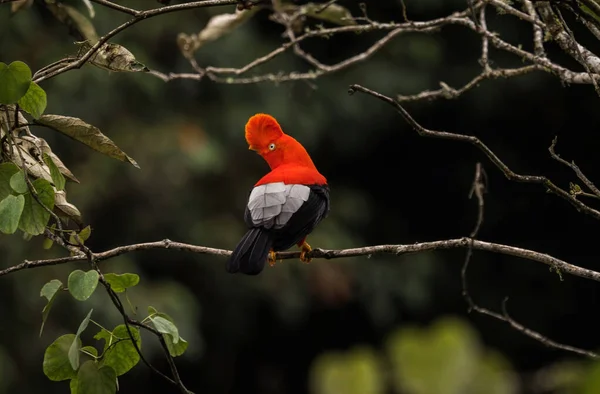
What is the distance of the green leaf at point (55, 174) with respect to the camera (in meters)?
1.81

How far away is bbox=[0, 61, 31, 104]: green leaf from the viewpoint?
165 centimetres

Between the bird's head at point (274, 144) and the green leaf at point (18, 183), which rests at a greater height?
the green leaf at point (18, 183)

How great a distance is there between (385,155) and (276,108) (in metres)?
2.13

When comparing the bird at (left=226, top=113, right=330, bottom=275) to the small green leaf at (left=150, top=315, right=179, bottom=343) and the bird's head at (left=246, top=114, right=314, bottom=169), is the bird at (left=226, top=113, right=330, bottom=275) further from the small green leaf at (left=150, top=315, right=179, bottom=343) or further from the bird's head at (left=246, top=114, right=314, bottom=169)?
the small green leaf at (left=150, top=315, right=179, bottom=343)

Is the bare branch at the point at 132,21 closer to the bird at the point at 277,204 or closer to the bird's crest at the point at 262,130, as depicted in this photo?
the bird at the point at 277,204

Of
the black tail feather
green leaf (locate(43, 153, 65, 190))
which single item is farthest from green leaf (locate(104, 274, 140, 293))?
the black tail feather

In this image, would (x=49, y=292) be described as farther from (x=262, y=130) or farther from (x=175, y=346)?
(x=262, y=130)

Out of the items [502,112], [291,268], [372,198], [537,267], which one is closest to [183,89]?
[291,268]

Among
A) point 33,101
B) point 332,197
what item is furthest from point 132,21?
point 332,197

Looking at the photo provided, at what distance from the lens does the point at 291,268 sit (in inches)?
323

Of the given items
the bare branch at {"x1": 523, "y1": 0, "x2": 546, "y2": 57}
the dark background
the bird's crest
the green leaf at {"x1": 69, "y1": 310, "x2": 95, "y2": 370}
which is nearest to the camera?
the green leaf at {"x1": 69, "y1": 310, "x2": 95, "y2": 370}

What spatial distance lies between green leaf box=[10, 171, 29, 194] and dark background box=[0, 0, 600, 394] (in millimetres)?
5135

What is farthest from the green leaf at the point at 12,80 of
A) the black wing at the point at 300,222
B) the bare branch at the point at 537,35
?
the bare branch at the point at 537,35

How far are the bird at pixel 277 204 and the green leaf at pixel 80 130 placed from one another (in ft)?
1.83
